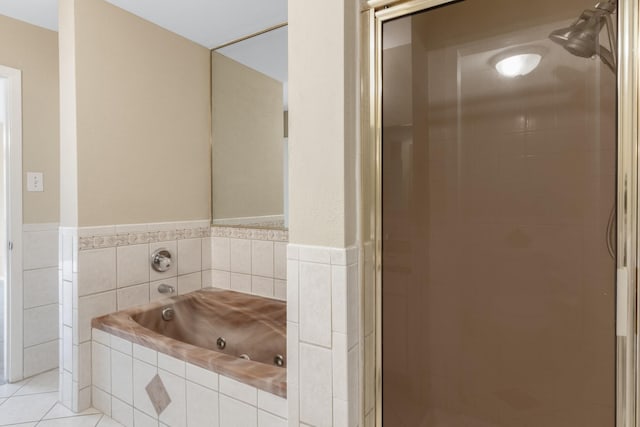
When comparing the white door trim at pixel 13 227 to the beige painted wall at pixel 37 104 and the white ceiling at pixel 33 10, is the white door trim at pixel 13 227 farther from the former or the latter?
the white ceiling at pixel 33 10

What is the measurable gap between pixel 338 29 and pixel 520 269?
35.0 inches

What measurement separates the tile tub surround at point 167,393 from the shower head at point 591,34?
1.37 m

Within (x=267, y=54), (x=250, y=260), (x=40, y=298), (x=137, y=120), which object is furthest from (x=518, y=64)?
(x=40, y=298)

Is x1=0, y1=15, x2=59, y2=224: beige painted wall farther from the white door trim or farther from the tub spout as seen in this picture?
the tub spout

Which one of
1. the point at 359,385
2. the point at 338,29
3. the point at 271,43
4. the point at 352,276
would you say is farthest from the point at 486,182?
the point at 271,43

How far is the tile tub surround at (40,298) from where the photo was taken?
93.2 inches

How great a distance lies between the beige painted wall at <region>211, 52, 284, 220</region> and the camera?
238 cm

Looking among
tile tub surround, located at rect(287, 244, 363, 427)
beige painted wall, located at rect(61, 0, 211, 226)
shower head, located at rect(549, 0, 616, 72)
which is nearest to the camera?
shower head, located at rect(549, 0, 616, 72)

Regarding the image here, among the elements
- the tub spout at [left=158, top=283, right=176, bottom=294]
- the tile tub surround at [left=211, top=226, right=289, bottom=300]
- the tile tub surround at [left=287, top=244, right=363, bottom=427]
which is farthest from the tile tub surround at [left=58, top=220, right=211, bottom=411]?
the tile tub surround at [left=287, top=244, right=363, bottom=427]

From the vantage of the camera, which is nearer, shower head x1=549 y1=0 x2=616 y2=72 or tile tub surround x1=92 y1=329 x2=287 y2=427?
shower head x1=549 y1=0 x2=616 y2=72

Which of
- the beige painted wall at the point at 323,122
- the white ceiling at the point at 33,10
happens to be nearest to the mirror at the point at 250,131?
the white ceiling at the point at 33,10

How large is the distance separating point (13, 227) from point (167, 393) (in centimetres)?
160

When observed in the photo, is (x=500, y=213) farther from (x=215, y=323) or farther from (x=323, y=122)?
(x=215, y=323)

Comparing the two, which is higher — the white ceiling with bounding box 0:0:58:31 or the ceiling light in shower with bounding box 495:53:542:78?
the white ceiling with bounding box 0:0:58:31
